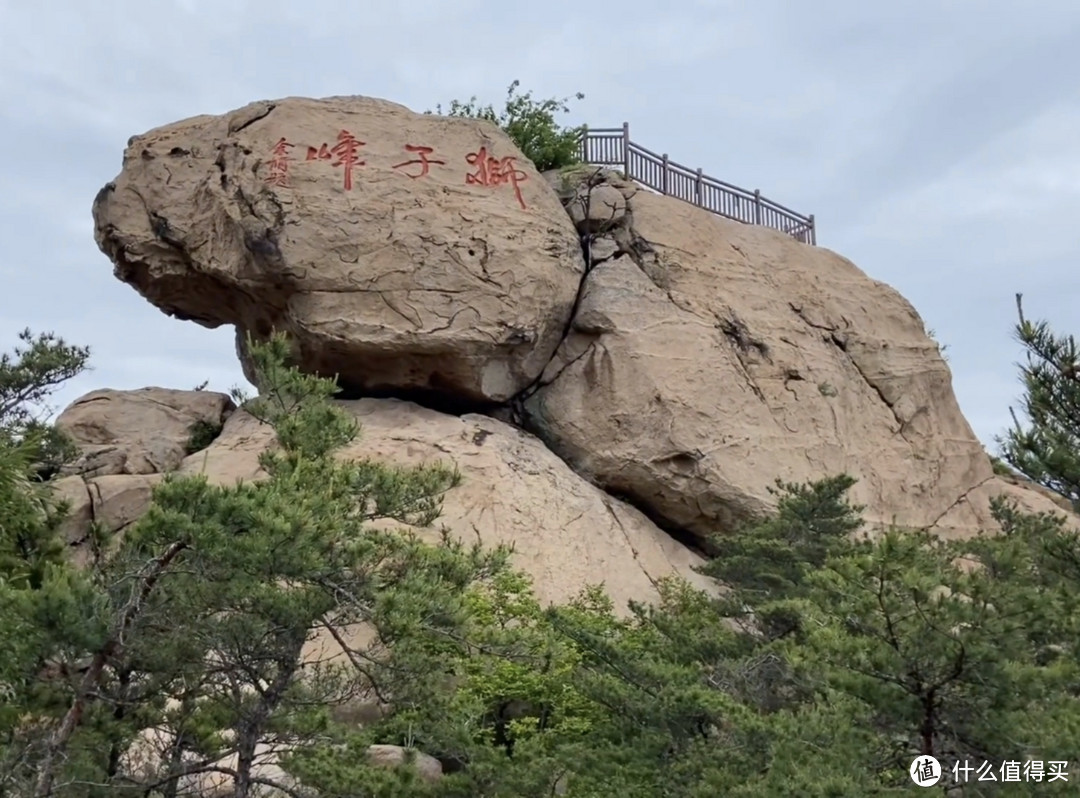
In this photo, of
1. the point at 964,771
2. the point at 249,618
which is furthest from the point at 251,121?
the point at 964,771

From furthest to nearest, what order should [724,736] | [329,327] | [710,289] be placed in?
[710,289] < [329,327] < [724,736]

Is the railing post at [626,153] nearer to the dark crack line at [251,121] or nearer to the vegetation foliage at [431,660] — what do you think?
the dark crack line at [251,121]

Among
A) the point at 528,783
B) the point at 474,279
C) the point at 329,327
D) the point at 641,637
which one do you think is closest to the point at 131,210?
the point at 329,327

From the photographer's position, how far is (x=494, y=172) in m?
11.3

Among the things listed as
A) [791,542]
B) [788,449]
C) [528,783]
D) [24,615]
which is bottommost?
[528,783]

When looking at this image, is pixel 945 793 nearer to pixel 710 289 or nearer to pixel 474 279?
pixel 474 279

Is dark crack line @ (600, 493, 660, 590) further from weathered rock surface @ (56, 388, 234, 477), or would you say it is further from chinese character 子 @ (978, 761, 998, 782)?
chinese character 子 @ (978, 761, 998, 782)

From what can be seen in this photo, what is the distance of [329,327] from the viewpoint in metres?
10.3

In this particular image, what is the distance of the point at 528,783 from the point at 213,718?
163cm

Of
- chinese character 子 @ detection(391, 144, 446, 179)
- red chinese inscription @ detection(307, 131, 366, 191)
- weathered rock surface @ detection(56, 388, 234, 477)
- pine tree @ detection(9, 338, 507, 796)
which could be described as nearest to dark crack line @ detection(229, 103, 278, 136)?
red chinese inscription @ detection(307, 131, 366, 191)

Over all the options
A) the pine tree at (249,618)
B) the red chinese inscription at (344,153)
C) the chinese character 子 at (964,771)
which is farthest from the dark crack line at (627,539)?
the chinese character 子 at (964,771)

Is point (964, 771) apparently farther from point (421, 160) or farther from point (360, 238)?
point (421, 160)

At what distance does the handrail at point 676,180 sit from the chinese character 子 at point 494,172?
5.71ft

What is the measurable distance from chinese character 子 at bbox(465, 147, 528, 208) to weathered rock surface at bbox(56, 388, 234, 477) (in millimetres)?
3458
